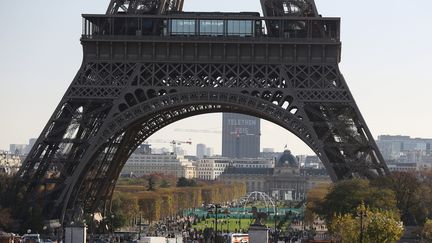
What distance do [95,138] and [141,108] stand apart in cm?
290

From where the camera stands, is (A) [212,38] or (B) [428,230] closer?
(B) [428,230]

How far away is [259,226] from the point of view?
152 feet

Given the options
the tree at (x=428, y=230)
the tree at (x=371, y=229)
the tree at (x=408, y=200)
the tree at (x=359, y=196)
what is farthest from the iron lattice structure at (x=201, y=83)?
the tree at (x=371, y=229)

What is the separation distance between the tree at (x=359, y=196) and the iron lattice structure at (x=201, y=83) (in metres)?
0.85

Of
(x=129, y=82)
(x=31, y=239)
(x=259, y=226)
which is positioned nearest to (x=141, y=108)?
(x=129, y=82)

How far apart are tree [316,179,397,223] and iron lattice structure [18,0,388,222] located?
0.85 metres

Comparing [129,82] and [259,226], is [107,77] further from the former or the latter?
[259,226]

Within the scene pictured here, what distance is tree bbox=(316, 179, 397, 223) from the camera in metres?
61.7

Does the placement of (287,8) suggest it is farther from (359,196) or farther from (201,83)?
(359,196)

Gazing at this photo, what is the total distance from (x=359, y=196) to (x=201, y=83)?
10.2 metres

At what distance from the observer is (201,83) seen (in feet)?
203

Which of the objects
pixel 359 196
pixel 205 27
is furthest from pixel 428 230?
pixel 205 27

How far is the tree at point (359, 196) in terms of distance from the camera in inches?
2427

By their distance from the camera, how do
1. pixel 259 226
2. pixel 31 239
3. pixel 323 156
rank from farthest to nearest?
pixel 323 156
pixel 31 239
pixel 259 226
